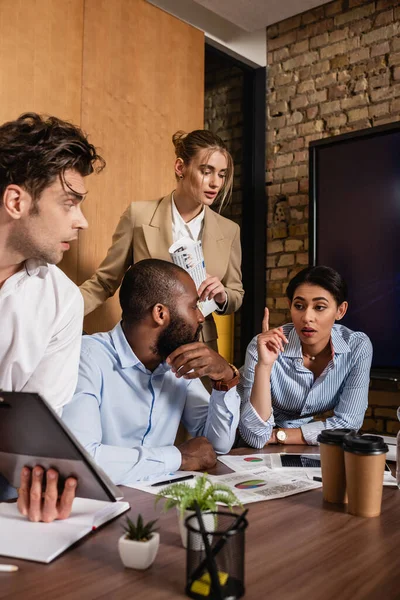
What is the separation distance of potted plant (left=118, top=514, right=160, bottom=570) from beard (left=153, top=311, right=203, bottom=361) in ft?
2.87

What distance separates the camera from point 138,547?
838mm

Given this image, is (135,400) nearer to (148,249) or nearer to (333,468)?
(333,468)

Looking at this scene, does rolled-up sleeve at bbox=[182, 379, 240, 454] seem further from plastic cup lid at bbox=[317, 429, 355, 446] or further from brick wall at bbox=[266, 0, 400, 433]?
brick wall at bbox=[266, 0, 400, 433]

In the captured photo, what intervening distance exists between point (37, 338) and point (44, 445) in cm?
50

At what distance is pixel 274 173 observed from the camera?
397cm

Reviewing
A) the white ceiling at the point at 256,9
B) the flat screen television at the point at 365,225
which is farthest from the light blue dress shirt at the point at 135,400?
the white ceiling at the point at 256,9

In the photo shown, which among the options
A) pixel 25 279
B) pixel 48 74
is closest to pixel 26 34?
pixel 48 74

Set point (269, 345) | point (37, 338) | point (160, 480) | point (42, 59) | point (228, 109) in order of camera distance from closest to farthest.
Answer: point (160, 480), point (37, 338), point (269, 345), point (42, 59), point (228, 109)

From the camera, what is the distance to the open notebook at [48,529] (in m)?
0.88

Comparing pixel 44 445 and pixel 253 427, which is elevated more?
pixel 44 445

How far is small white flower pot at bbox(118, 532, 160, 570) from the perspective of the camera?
33.0 inches

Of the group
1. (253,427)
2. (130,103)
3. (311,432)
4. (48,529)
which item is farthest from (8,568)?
(130,103)

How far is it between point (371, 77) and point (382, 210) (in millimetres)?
831

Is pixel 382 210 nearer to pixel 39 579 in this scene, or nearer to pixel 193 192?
pixel 193 192
